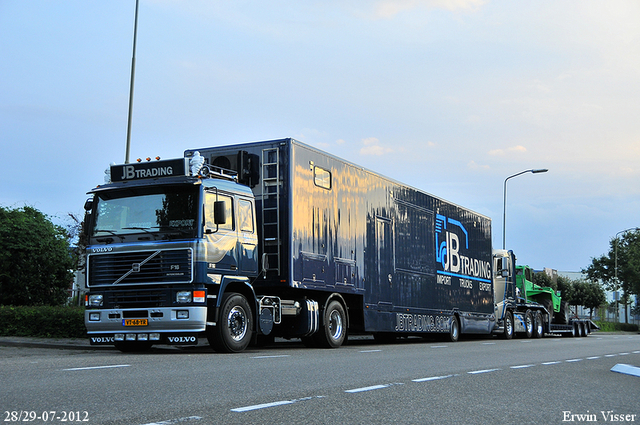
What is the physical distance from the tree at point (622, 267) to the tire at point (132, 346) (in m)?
67.0

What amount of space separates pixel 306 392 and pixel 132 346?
775cm

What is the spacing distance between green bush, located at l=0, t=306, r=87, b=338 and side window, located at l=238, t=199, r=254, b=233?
572 centimetres

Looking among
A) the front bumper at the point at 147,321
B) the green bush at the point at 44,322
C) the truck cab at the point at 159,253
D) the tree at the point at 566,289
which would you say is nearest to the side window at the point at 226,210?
the truck cab at the point at 159,253

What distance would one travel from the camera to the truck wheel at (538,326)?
30641 millimetres

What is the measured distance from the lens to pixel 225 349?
13.0 meters

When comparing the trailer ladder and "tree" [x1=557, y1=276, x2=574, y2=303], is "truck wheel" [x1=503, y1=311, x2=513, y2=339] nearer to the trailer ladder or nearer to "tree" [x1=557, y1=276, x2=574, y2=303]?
the trailer ladder

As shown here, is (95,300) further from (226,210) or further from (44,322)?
(44,322)

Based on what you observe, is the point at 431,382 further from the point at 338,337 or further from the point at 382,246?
the point at 382,246

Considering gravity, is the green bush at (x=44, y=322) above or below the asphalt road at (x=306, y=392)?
above

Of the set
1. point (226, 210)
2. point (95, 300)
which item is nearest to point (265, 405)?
point (226, 210)

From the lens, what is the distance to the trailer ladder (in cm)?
1448

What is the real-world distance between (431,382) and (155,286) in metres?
5.78

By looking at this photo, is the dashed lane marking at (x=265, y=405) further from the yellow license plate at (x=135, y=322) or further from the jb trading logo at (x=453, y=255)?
the jb trading logo at (x=453, y=255)

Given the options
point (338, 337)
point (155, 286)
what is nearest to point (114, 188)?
point (155, 286)
